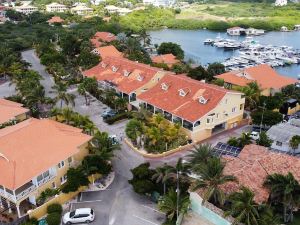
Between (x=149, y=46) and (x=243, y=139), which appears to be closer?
(x=243, y=139)

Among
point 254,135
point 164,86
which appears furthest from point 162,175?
point 164,86

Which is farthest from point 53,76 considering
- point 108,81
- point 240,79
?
point 240,79

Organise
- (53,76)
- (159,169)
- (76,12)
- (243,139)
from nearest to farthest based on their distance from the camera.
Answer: (159,169), (243,139), (53,76), (76,12)

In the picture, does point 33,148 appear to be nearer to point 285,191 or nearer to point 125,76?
point 285,191

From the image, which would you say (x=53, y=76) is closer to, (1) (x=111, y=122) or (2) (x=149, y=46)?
(1) (x=111, y=122)

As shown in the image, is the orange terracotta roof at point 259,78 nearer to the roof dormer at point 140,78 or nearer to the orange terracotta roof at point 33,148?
the roof dormer at point 140,78

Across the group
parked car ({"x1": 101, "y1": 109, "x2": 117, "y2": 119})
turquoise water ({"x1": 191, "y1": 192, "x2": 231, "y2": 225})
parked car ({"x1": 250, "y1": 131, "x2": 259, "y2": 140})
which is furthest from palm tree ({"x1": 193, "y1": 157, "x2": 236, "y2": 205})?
parked car ({"x1": 101, "y1": 109, "x2": 117, "y2": 119})

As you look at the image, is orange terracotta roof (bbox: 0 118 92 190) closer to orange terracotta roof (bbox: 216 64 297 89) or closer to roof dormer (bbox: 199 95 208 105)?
roof dormer (bbox: 199 95 208 105)
